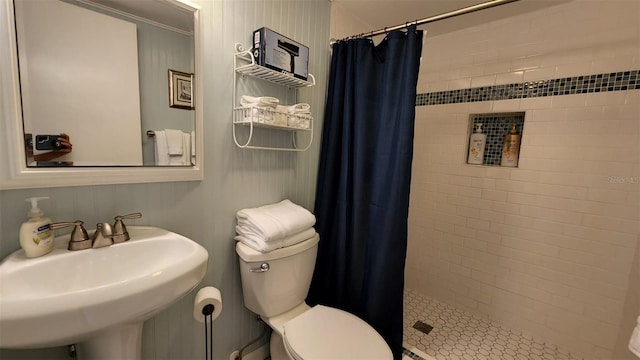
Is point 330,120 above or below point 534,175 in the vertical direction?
above

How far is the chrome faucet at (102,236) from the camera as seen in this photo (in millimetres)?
844

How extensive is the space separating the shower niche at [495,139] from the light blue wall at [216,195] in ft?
4.42

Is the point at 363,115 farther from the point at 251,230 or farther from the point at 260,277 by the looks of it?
the point at 260,277

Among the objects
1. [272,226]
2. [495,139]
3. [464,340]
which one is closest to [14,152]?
[272,226]

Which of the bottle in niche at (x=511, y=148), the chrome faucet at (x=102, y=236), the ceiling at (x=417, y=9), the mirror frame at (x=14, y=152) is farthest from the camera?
the bottle in niche at (x=511, y=148)

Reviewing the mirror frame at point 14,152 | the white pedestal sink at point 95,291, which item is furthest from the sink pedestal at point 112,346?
the mirror frame at point 14,152

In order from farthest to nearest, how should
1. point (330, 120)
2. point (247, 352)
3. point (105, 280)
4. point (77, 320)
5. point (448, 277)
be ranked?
point (448, 277), point (330, 120), point (247, 352), point (105, 280), point (77, 320)

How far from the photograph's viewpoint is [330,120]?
1600mm

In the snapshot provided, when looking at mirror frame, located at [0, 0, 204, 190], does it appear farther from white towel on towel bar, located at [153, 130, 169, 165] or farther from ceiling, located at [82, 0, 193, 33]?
ceiling, located at [82, 0, 193, 33]

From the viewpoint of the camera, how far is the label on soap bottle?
749 millimetres

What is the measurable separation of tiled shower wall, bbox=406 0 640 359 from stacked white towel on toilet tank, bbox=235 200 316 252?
1.38 meters

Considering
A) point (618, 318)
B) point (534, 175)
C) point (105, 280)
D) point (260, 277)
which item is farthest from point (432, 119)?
point (105, 280)

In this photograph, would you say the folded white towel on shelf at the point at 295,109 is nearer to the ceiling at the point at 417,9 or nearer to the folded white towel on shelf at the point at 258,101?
the folded white towel on shelf at the point at 258,101

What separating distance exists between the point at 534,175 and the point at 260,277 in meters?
1.82
